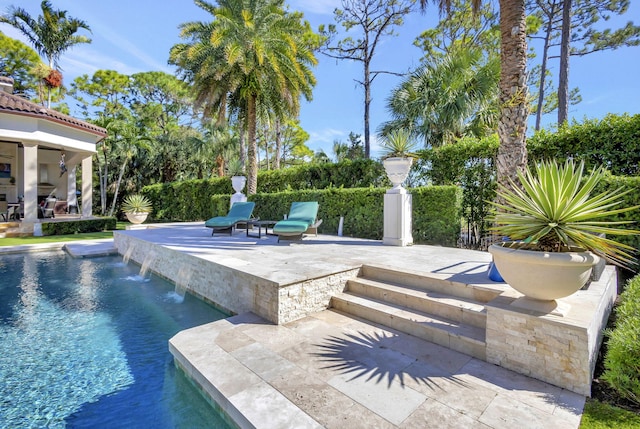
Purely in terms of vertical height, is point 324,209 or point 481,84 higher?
point 481,84

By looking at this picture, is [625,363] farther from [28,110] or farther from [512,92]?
[28,110]

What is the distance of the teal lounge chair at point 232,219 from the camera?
988 centimetres

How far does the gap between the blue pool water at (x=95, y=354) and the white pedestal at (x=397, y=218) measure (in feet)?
15.0

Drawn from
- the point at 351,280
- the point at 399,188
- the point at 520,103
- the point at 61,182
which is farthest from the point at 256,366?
the point at 61,182

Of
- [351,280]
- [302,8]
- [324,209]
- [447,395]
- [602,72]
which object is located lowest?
[447,395]

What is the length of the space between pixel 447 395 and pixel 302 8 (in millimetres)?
25419

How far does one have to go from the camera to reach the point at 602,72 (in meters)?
18.8

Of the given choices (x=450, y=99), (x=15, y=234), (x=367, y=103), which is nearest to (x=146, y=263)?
(x=15, y=234)

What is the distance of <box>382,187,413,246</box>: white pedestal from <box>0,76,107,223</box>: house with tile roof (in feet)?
52.7

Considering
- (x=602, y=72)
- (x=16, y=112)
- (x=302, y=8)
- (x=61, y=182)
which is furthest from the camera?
(x=302, y=8)

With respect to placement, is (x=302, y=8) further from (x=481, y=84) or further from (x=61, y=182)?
(x=61, y=182)

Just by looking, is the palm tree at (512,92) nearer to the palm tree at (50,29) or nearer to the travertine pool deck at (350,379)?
the travertine pool deck at (350,379)

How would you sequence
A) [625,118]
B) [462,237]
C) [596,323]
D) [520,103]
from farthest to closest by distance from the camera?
1. [462,237]
2. [625,118]
3. [520,103]
4. [596,323]

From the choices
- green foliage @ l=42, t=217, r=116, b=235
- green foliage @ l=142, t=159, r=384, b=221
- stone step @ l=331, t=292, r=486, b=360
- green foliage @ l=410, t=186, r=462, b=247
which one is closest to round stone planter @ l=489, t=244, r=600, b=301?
stone step @ l=331, t=292, r=486, b=360
